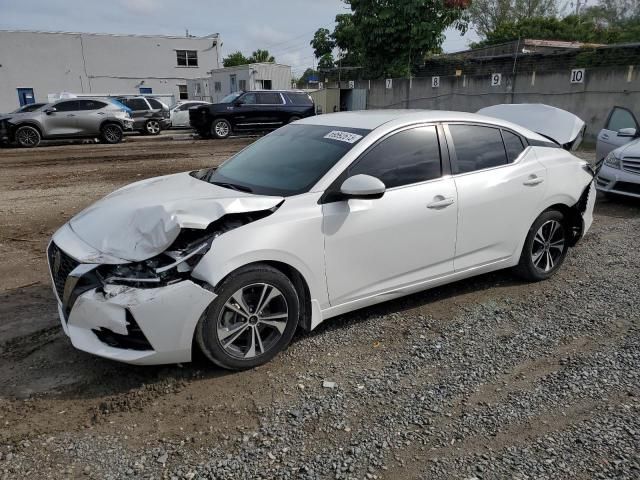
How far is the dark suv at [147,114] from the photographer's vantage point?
22.6m

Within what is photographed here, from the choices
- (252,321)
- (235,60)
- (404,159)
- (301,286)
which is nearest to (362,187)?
(404,159)

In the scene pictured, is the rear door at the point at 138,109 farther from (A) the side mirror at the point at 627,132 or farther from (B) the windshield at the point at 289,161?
(B) the windshield at the point at 289,161

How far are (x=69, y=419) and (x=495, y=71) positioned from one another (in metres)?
21.0

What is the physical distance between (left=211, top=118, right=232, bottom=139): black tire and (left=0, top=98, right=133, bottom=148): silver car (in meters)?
3.11

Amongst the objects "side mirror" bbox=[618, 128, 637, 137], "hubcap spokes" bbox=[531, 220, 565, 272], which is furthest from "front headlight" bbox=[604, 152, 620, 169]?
"hubcap spokes" bbox=[531, 220, 565, 272]

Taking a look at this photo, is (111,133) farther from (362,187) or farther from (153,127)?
(362,187)

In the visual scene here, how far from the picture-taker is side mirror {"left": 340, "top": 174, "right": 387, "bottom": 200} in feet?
11.5

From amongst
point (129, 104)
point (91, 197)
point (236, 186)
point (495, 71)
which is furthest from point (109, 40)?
point (236, 186)

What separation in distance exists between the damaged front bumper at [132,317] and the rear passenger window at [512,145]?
9.78 feet

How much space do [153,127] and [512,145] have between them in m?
21.1

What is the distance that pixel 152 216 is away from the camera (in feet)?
10.7

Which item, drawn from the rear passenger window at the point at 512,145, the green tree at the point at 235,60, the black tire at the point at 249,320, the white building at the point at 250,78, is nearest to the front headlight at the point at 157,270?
the black tire at the point at 249,320

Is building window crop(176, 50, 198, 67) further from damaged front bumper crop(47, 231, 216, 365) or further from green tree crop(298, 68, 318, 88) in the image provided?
damaged front bumper crop(47, 231, 216, 365)

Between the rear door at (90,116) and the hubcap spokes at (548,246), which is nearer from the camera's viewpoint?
the hubcap spokes at (548,246)
